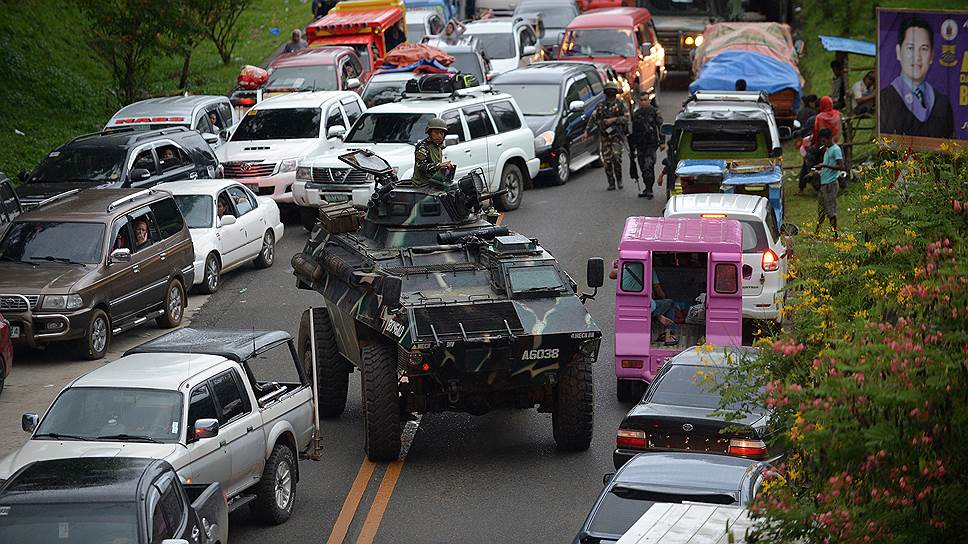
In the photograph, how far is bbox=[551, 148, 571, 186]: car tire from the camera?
26344 mm

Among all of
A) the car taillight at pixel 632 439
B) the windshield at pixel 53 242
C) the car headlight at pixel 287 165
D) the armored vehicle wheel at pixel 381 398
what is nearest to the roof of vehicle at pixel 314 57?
the car headlight at pixel 287 165

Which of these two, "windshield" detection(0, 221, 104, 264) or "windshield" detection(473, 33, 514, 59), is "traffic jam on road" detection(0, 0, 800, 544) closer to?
"windshield" detection(0, 221, 104, 264)

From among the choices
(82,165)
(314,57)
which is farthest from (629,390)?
(314,57)

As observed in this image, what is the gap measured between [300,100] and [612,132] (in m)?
5.78

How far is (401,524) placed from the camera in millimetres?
11586

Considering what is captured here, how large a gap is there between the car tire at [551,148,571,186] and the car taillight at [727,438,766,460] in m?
15.2

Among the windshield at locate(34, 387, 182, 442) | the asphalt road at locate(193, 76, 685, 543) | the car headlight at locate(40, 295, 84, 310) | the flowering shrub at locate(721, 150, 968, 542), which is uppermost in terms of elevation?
the flowering shrub at locate(721, 150, 968, 542)

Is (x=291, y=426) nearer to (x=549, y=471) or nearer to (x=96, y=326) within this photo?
(x=549, y=471)

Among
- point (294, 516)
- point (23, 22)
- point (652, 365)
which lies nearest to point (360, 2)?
point (23, 22)

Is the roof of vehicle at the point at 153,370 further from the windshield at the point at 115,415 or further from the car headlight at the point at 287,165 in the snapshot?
the car headlight at the point at 287,165

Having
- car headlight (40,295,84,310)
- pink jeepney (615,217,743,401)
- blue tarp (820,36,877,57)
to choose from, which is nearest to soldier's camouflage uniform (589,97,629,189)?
blue tarp (820,36,877,57)

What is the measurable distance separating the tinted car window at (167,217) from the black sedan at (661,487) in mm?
10134

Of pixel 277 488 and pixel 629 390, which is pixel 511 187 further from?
pixel 277 488

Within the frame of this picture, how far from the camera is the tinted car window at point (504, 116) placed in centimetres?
2414
